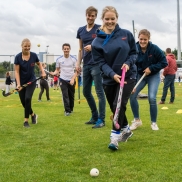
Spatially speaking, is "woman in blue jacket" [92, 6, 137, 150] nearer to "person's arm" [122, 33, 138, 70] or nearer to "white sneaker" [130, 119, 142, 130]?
"person's arm" [122, 33, 138, 70]

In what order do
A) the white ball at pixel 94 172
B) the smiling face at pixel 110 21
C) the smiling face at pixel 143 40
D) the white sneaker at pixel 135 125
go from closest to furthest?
the white ball at pixel 94 172
the smiling face at pixel 110 21
the smiling face at pixel 143 40
the white sneaker at pixel 135 125

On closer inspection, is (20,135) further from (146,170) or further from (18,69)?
(146,170)

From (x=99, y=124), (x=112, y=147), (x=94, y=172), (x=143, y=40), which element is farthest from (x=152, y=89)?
(x=94, y=172)

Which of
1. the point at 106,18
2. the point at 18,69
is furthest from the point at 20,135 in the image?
the point at 106,18

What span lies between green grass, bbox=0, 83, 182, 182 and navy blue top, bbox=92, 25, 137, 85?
1.08 meters

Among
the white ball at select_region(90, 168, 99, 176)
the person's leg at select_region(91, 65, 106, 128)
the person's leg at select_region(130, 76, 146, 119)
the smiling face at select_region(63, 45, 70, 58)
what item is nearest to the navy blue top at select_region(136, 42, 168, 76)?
the person's leg at select_region(130, 76, 146, 119)

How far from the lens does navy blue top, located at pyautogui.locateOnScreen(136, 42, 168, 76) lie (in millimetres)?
6208

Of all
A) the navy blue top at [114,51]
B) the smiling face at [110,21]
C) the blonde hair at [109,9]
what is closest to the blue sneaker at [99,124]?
the navy blue top at [114,51]

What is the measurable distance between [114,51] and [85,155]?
5.08 ft

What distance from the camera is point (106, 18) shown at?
4.93m

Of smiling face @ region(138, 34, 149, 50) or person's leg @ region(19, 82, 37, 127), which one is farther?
person's leg @ region(19, 82, 37, 127)

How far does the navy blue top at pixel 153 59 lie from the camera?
621 cm

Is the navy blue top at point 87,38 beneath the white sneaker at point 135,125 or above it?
above

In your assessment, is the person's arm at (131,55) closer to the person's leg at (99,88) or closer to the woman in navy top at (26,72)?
the person's leg at (99,88)
